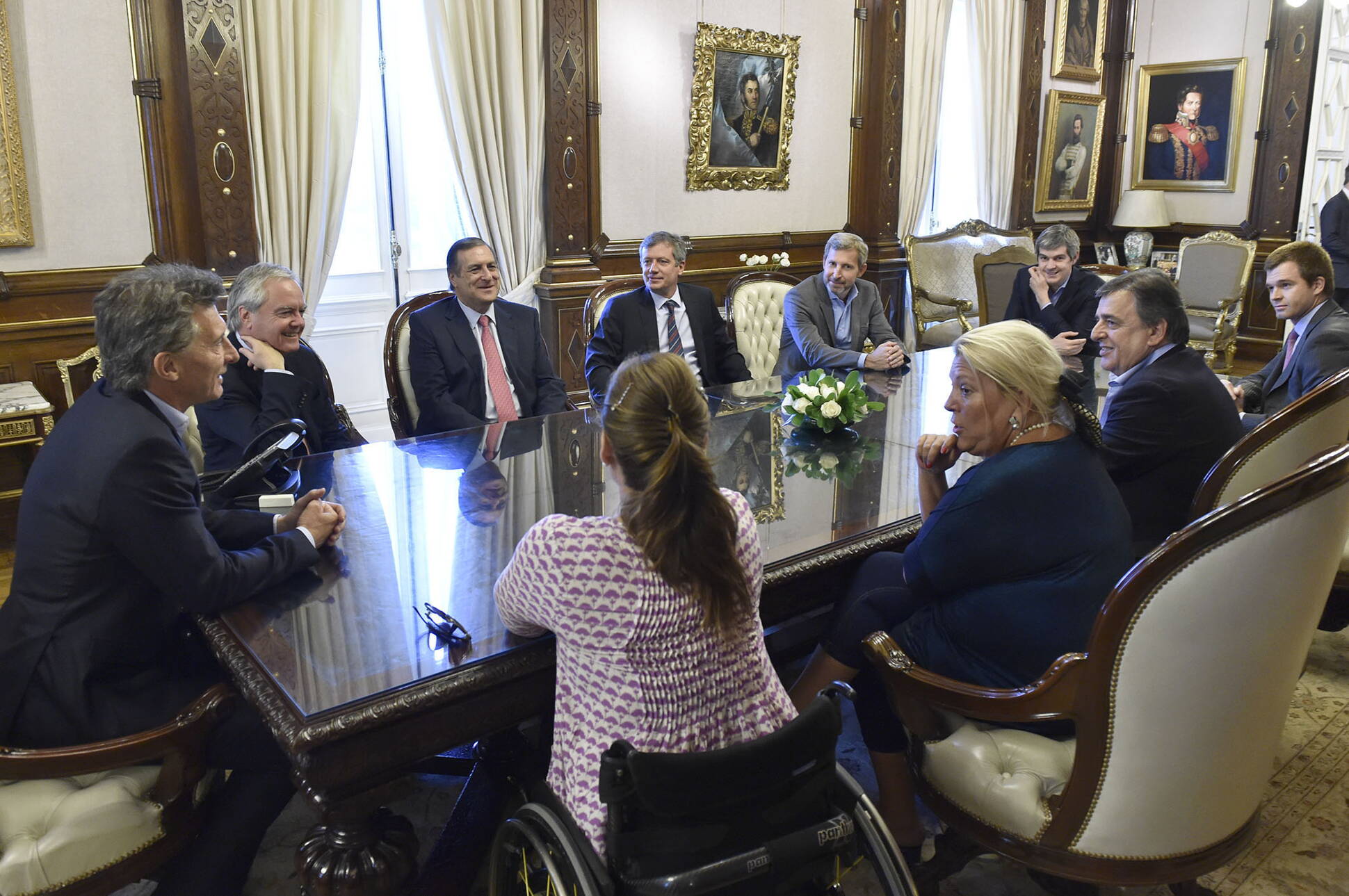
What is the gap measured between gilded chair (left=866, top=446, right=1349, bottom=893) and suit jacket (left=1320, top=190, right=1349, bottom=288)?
5.82 m

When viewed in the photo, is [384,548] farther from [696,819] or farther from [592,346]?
[592,346]

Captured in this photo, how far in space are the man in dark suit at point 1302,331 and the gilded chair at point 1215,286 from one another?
417cm

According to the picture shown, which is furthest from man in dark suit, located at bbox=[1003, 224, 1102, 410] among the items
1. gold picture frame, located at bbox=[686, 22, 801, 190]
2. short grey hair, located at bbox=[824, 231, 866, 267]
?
gold picture frame, located at bbox=[686, 22, 801, 190]

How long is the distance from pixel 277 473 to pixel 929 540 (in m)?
1.70

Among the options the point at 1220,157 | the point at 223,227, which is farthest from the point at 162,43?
the point at 1220,157

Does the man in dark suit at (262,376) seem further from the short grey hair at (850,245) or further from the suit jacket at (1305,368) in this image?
the suit jacket at (1305,368)

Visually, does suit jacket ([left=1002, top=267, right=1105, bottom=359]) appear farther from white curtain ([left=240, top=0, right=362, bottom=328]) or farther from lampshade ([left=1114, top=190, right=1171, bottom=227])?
lampshade ([left=1114, top=190, right=1171, bottom=227])

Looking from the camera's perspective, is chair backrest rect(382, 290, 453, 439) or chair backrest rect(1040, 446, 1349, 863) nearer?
chair backrest rect(1040, 446, 1349, 863)

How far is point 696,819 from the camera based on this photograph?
138cm

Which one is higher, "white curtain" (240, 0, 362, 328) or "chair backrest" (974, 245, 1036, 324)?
"white curtain" (240, 0, 362, 328)

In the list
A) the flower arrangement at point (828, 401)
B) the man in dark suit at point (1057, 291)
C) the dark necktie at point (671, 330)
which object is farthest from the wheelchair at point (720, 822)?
the man in dark suit at point (1057, 291)

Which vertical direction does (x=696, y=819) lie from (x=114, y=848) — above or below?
above

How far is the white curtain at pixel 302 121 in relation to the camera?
4789 millimetres

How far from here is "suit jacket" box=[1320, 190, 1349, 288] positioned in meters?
6.33
